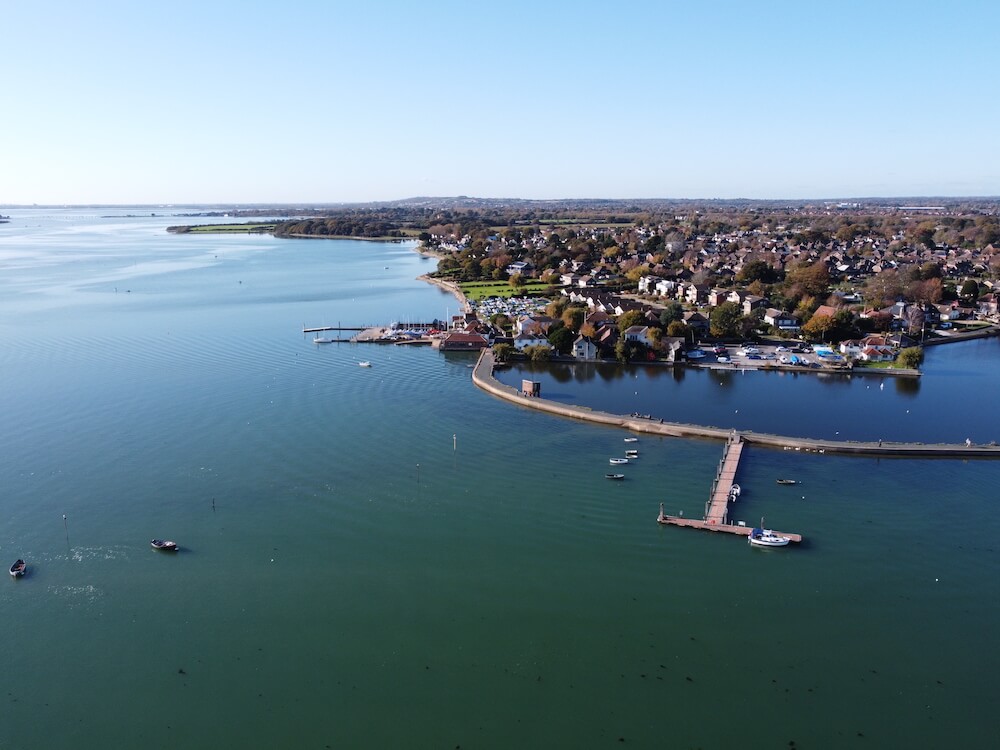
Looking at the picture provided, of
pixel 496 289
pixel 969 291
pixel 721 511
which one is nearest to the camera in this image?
pixel 721 511

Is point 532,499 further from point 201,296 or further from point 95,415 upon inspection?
A: point 201,296

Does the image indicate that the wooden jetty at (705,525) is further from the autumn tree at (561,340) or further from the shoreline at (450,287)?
the shoreline at (450,287)

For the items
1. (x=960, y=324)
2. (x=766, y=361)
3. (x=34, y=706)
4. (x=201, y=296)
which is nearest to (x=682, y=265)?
(x=960, y=324)

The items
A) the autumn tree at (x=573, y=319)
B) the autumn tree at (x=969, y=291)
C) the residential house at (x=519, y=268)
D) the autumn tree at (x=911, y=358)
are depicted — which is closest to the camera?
the autumn tree at (x=911, y=358)

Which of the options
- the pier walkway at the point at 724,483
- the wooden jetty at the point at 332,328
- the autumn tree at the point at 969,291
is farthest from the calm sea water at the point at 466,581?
the autumn tree at the point at 969,291

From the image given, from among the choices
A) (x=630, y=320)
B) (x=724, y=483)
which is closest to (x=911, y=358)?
(x=630, y=320)

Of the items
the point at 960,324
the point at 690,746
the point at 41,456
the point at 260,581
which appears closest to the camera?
the point at 690,746

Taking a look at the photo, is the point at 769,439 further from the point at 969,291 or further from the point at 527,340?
the point at 969,291
